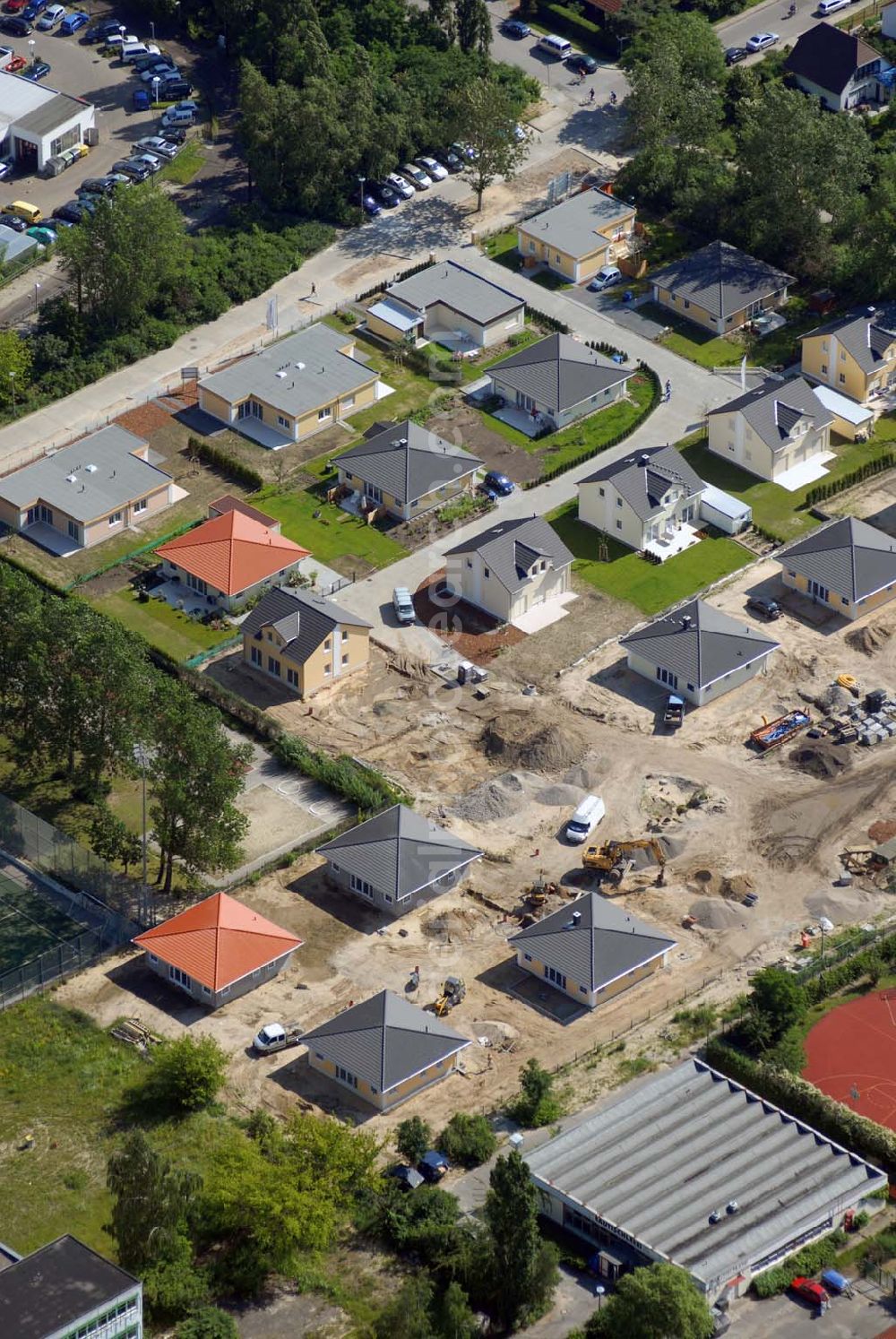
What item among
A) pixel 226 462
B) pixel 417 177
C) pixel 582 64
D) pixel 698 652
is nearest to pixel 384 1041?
pixel 698 652

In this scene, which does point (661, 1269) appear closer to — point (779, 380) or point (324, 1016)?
point (324, 1016)

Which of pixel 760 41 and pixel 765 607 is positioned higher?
pixel 760 41

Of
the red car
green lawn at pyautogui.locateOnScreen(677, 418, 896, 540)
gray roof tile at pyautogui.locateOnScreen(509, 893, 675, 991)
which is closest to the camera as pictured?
the red car

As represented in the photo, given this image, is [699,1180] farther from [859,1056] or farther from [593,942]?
[593,942]

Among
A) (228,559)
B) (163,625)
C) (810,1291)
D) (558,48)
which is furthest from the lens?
(558,48)

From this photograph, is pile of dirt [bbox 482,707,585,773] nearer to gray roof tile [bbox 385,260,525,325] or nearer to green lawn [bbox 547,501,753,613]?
green lawn [bbox 547,501,753,613]

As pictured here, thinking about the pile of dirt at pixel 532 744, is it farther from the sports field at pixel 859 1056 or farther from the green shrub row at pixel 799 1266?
the green shrub row at pixel 799 1266

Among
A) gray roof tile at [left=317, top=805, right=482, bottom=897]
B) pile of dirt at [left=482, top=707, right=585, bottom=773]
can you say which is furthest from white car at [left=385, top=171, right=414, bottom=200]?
gray roof tile at [left=317, top=805, right=482, bottom=897]
